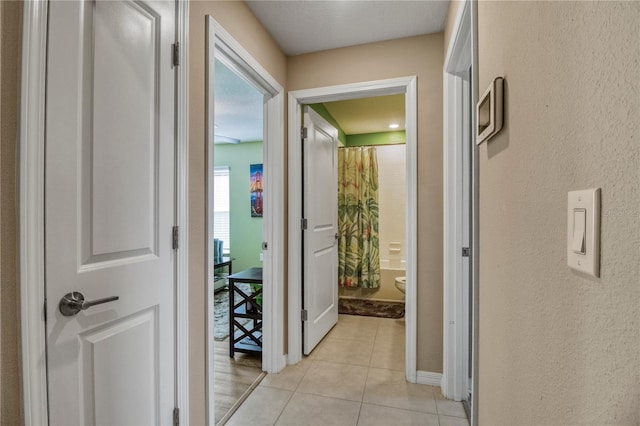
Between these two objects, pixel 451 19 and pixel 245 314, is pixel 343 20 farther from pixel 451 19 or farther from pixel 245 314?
pixel 245 314

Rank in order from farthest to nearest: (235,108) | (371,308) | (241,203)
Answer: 1. (241,203)
2. (371,308)
3. (235,108)

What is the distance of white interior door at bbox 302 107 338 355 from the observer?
103 inches

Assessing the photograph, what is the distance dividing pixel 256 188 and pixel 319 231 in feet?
9.80

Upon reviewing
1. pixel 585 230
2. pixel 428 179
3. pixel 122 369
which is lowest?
pixel 122 369

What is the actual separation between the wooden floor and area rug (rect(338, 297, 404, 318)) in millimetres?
1560

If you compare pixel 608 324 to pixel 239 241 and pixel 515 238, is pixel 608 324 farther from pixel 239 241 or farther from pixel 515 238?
pixel 239 241

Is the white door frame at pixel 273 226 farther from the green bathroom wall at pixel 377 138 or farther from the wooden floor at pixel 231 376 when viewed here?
the green bathroom wall at pixel 377 138

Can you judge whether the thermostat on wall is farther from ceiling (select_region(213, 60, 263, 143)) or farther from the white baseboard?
ceiling (select_region(213, 60, 263, 143))

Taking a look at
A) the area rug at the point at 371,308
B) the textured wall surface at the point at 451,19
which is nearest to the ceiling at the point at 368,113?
the textured wall surface at the point at 451,19

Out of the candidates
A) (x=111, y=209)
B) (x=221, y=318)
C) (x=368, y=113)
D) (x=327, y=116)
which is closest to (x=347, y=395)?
(x=111, y=209)

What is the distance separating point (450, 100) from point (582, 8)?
164cm

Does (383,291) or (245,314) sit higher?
(245,314)

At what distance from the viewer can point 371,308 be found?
13.2 ft

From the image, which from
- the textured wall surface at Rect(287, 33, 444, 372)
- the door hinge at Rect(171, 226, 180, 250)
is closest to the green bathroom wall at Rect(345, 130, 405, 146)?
the textured wall surface at Rect(287, 33, 444, 372)
